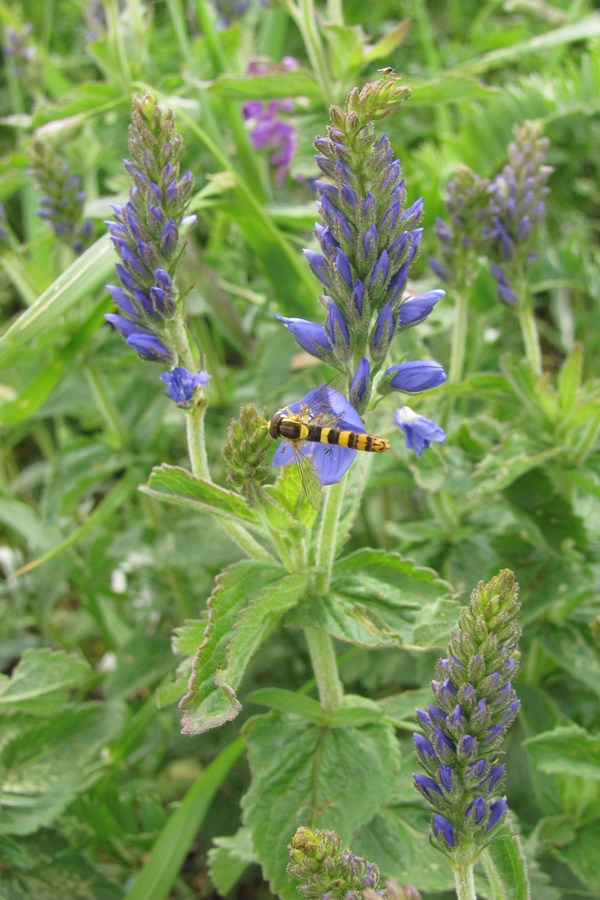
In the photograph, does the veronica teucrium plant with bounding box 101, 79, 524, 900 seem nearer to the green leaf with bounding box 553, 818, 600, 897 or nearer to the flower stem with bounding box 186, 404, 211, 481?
the flower stem with bounding box 186, 404, 211, 481

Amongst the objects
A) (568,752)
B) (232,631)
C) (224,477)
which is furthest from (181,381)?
(224,477)

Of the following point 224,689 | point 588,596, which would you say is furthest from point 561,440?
point 224,689

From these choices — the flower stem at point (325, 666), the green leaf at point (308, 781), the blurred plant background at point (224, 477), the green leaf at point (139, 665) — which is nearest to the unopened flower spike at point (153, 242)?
the blurred plant background at point (224, 477)

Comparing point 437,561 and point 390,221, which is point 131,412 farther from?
point 390,221

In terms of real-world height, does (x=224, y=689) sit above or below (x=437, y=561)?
above

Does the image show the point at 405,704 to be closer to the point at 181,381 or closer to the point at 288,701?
the point at 288,701

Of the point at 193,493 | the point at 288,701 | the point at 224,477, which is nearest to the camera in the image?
the point at 193,493
